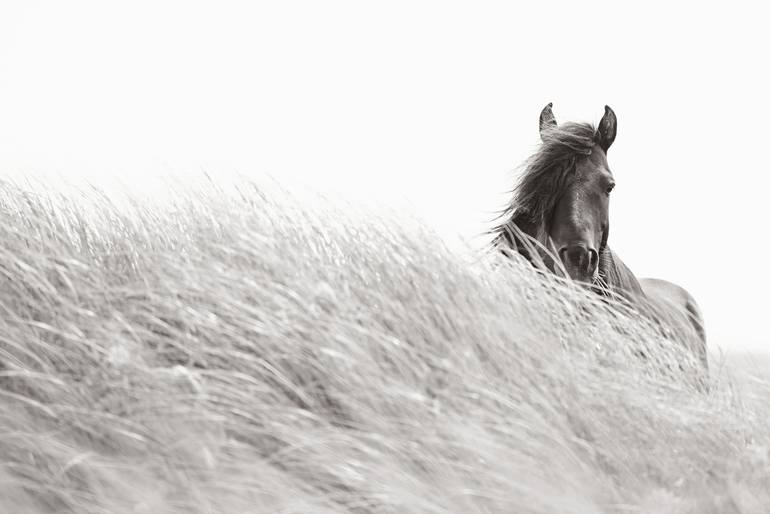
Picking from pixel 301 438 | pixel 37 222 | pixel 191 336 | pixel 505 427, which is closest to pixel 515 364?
pixel 505 427

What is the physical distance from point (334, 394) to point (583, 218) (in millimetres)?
2596

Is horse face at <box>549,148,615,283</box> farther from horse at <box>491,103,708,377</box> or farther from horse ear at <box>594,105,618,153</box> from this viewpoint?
horse ear at <box>594,105,618,153</box>

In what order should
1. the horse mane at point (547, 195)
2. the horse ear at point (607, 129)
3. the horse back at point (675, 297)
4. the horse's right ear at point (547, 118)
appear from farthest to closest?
1. the horse back at point (675, 297)
2. the horse's right ear at point (547, 118)
3. the horse ear at point (607, 129)
4. the horse mane at point (547, 195)

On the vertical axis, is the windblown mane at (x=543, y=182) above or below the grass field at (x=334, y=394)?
above

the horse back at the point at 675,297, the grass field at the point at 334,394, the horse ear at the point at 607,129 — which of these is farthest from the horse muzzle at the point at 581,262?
the horse back at the point at 675,297

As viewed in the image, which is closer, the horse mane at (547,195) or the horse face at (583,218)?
the horse face at (583,218)

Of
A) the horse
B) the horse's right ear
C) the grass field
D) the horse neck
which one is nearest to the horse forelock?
the horse

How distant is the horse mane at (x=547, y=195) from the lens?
17.1 feet

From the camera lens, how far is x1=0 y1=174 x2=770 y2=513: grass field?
2.78 metres

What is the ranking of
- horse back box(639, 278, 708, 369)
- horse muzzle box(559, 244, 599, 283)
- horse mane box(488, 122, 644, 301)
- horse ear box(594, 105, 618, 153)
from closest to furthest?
horse muzzle box(559, 244, 599, 283) < horse mane box(488, 122, 644, 301) < horse ear box(594, 105, 618, 153) < horse back box(639, 278, 708, 369)

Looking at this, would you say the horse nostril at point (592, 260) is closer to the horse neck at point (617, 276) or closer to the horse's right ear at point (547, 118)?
the horse neck at point (617, 276)

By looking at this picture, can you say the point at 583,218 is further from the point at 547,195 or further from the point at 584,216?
the point at 547,195

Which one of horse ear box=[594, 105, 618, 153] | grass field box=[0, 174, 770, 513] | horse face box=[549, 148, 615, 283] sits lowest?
grass field box=[0, 174, 770, 513]

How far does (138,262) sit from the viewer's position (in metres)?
3.97
